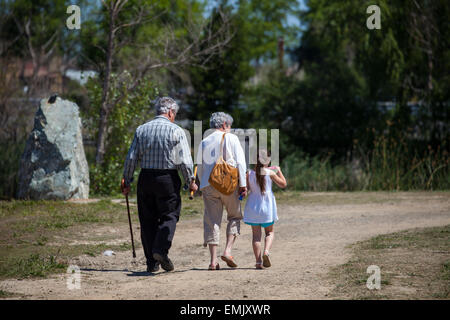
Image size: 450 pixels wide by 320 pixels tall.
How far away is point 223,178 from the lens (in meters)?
7.03

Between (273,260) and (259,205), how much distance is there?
0.88 metres

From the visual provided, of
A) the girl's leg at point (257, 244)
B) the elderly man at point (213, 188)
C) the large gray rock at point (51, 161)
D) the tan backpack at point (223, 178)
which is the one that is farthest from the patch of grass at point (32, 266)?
the large gray rock at point (51, 161)

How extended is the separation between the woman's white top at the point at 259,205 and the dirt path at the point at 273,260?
1.86 ft

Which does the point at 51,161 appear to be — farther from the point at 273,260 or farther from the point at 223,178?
the point at 223,178

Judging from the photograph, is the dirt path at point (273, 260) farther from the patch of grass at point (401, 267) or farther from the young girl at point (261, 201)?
the young girl at point (261, 201)

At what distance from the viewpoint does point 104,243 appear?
29.9 ft

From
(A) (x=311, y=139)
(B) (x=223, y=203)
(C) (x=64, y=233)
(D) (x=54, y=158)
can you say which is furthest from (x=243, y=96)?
(B) (x=223, y=203)

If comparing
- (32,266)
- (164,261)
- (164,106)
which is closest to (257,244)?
(164,261)

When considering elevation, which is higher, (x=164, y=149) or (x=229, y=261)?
(x=164, y=149)

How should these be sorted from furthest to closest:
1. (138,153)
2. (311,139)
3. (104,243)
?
1. (311,139)
2. (104,243)
3. (138,153)

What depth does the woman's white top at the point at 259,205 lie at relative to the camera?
724 cm

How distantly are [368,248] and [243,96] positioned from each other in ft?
39.6

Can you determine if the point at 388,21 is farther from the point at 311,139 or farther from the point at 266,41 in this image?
the point at 266,41

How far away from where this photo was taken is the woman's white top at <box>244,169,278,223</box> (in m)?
7.24
